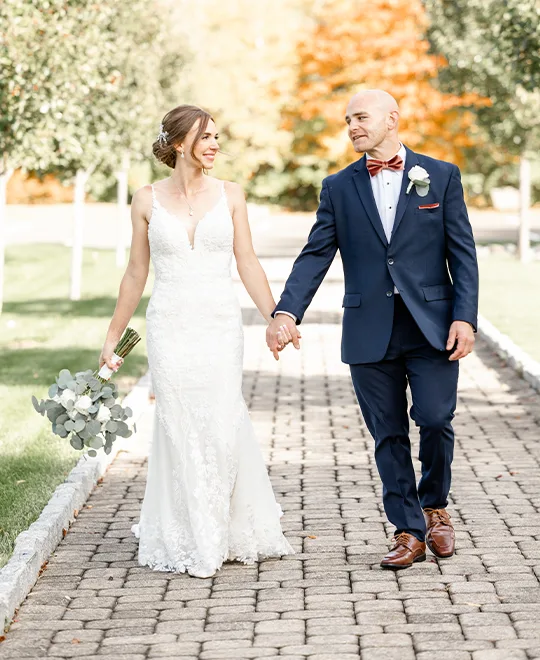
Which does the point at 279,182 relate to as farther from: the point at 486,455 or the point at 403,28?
the point at 486,455

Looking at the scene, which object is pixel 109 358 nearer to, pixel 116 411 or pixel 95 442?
pixel 116 411

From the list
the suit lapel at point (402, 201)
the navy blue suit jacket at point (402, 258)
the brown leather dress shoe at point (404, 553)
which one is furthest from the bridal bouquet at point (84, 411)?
the suit lapel at point (402, 201)

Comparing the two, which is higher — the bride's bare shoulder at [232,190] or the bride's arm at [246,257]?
the bride's bare shoulder at [232,190]

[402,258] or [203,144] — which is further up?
[203,144]

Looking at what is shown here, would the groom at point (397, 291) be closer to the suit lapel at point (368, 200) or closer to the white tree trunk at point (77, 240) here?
the suit lapel at point (368, 200)

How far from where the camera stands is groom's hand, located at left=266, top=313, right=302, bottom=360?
5961mm

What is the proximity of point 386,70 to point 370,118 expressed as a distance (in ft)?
97.7

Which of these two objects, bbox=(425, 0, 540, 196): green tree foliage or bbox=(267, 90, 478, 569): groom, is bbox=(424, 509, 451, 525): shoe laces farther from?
bbox=(425, 0, 540, 196): green tree foliage

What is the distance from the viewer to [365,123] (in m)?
5.83

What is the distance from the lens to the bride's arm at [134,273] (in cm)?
620

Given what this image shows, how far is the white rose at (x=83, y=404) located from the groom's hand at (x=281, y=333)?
0.90 metres

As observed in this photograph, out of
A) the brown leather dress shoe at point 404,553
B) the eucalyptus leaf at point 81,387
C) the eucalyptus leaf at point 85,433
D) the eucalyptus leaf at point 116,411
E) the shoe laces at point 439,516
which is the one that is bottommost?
the brown leather dress shoe at point 404,553

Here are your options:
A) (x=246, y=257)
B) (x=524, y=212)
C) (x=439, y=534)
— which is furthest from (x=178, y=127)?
(x=524, y=212)

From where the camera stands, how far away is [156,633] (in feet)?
16.8
